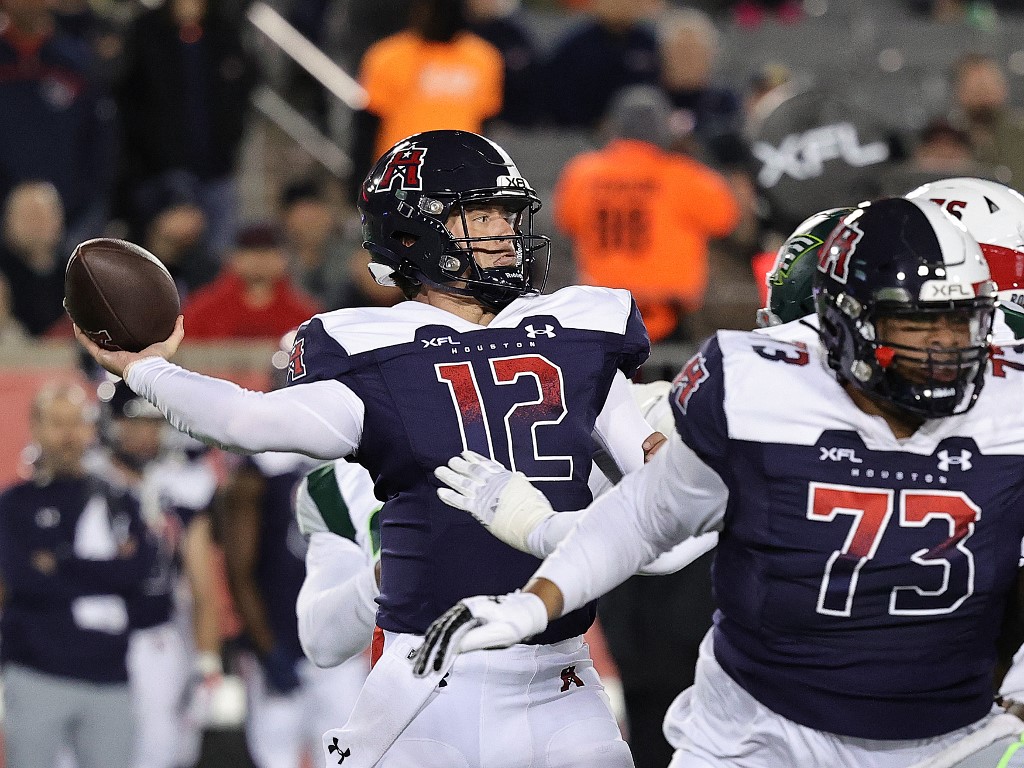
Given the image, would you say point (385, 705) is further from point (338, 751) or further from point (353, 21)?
point (353, 21)

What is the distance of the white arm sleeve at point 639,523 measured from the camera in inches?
118

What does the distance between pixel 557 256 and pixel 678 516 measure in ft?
18.0

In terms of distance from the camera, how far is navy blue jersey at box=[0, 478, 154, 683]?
666cm

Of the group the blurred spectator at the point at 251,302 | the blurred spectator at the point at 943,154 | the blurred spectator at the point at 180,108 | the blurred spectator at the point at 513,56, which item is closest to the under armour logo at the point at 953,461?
the blurred spectator at the point at 943,154

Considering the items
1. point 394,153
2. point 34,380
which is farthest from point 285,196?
point 394,153

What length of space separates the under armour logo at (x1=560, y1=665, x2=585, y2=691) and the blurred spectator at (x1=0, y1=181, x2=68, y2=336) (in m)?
5.01

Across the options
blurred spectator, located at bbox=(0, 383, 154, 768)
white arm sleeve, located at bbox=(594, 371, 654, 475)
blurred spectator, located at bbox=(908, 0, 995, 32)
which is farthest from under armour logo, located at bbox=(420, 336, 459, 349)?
blurred spectator, located at bbox=(908, 0, 995, 32)

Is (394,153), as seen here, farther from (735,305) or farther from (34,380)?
(34,380)

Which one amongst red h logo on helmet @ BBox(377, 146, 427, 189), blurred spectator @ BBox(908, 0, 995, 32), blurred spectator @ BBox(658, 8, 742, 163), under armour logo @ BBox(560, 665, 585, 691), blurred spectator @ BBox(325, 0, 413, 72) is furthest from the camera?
blurred spectator @ BBox(908, 0, 995, 32)

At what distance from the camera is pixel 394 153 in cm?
379

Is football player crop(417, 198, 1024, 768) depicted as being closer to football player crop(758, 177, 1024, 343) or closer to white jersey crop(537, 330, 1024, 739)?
white jersey crop(537, 330, 1024, 739)

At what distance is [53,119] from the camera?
27.1 feet

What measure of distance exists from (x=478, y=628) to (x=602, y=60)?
6.85m

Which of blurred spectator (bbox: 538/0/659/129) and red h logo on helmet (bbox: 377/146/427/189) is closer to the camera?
red h logo on helmet (bbox: 377/146/427/189)
